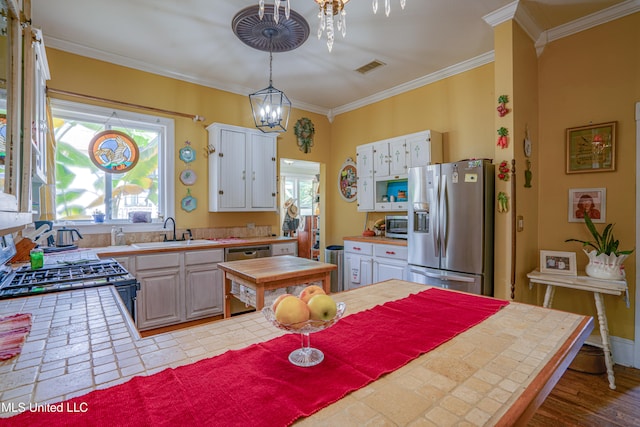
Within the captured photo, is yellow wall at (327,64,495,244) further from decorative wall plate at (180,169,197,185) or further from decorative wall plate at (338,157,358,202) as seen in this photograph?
decorative wall plate at (180,169,197,185)

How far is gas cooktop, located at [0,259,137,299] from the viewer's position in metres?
1.43

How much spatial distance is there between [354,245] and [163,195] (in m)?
2.49

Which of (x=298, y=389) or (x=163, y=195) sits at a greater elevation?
(x=163, y=195)

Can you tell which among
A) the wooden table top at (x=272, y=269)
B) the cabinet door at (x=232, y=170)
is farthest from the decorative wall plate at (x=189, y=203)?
the wooden table top at (x=272, y=269)

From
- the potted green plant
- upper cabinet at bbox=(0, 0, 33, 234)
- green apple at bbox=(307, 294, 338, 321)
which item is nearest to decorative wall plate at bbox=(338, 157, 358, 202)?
the potted green plant

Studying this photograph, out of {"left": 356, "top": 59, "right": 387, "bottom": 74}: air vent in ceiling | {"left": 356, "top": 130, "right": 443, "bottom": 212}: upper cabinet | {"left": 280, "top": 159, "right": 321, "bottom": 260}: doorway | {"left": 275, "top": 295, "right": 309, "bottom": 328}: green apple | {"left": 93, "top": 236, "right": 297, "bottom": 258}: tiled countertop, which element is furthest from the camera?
{"left": 280, "top": 159, "right": 321, "bottom": 260}: doorway

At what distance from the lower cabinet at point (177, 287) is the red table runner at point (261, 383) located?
2.61 m

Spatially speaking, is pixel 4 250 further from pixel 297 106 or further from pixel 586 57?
pixel 586 57

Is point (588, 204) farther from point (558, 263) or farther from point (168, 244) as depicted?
point (168, 244)

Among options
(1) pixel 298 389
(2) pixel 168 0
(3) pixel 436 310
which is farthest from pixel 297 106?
(1) pixel 298 389

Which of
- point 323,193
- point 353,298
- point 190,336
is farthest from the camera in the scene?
point 323,193

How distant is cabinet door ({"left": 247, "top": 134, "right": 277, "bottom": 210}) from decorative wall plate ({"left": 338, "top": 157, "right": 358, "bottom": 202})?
123 cm

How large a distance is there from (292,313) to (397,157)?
3.45 m

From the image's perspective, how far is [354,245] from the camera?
4.11m
